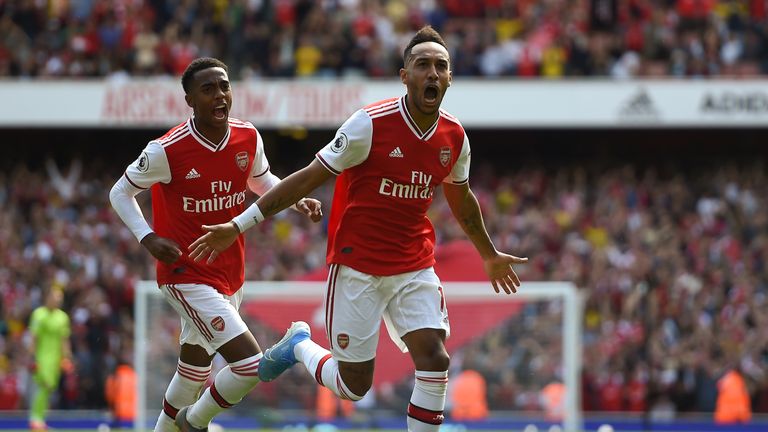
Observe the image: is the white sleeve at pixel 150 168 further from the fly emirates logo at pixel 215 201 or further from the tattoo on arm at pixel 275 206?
the tattoo on arm at pixel 275 206

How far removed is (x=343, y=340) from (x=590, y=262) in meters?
15.3

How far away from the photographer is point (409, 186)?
307 inches

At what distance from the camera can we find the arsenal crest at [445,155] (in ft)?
25.8

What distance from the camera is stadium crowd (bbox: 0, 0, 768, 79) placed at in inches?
990

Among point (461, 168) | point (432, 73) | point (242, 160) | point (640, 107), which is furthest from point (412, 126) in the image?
point (640, 107)

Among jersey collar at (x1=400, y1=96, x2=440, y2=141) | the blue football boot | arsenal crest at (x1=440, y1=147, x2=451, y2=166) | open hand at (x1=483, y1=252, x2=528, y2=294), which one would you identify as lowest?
the blue football boot

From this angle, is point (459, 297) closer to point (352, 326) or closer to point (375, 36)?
point (352, 326)

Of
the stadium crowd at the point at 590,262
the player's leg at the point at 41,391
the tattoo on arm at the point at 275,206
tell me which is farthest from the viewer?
the stadium crowd at the point at 590,262

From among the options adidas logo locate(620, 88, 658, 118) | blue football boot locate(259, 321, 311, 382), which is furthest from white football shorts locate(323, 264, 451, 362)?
adidas logo locate(620, 88, 658, 118)

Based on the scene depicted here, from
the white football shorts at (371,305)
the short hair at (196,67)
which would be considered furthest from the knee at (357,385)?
the short hair at (196,67)

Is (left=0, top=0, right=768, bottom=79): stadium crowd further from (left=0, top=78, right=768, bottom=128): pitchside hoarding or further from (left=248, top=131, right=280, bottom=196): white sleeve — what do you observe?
(left=248, top=131, right=280, bottom=196): white sleeve

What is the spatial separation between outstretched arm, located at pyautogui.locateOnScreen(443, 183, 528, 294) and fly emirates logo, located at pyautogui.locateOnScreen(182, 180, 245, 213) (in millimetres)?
1371

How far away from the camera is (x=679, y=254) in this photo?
22.8 meters

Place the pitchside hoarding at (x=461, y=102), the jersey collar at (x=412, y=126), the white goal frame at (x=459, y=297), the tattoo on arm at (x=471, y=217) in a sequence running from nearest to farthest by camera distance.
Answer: the jersey collar at (x=412, y=126) < the tattoo on arm at (x=471, y=217) < the white goal frame at (x=459, y=297) < the pitchside hoarding at (x=461, y=102)
